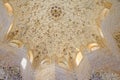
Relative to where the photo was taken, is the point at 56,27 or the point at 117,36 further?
the point at 56,27

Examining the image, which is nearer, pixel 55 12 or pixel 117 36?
pixel 117 36

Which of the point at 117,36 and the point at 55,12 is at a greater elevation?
the point at 55,12

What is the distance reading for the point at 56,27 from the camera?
44.9 ft

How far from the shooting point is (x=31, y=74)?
1191cm

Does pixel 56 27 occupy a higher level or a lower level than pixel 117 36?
higher

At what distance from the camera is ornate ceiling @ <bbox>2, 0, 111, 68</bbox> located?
12648 millimetres

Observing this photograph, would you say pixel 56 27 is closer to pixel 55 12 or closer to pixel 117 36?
pixel 55 12

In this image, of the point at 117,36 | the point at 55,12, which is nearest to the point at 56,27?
the point at 55,12

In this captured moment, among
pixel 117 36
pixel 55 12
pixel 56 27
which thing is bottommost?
pixel 117 36


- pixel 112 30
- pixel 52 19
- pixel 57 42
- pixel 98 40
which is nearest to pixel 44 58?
pixel 57 42

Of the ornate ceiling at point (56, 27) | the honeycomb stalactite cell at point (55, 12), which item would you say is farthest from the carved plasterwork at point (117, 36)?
the honeycomb stalactite cell at point (55, 12)

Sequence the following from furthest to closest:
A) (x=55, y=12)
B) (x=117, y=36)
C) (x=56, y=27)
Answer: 1. (x=56, y=27)
2. (x=55, y=12)
3. (x=117, y=36)

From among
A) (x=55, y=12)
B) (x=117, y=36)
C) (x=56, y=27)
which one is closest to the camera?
(x=117, y=36)

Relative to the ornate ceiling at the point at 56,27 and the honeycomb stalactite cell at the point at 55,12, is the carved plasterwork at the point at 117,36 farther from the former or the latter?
the honeycomb stalactite cell at the point at 55,12
